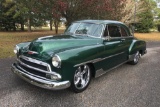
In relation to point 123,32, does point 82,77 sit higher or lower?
lower

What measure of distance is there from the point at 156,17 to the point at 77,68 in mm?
34623

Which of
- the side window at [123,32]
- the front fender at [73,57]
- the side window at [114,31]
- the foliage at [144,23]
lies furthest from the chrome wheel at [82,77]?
the foliage at [144,23]

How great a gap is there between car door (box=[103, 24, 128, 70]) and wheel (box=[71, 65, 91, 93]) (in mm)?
671

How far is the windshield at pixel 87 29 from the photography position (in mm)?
5020

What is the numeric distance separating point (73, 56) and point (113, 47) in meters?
1.79

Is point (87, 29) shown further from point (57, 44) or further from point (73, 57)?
point (73, 57)

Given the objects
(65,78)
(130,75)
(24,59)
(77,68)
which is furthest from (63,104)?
(130,75)

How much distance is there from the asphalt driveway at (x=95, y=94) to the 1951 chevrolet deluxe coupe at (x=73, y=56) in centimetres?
33

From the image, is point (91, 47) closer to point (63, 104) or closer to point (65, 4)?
point (63, 104)

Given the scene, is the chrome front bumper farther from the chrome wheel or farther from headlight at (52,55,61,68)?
the chrome wheel

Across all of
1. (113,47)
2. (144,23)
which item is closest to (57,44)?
(113,47)

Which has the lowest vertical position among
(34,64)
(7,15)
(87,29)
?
(34,64)

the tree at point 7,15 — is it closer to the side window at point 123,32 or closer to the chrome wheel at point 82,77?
the side window at point 123,32

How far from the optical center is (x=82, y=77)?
4.41 m
